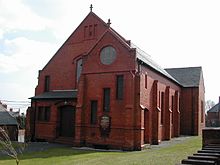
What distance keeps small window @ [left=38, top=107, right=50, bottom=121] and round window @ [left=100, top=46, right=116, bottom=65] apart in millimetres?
9147

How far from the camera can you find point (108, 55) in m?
25.7

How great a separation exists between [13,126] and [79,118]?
13709 mm

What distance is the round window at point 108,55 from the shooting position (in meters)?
25.5

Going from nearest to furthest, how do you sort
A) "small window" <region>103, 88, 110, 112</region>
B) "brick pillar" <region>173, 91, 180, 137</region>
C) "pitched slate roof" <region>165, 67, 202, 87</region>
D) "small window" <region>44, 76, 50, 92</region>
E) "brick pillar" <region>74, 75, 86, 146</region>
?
"small window" <region>103, 88, 110, 112</region> → "brick pillar" <region>74, 75, 86, 146</region> → "small window" <region>44, 76, 50, 92</region> → "brick pillar" <region>173, 91, 180, 137</region> → "pitched slate roof" <region>165, 67, 202, 87</region>

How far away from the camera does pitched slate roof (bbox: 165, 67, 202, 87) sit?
43.2 m

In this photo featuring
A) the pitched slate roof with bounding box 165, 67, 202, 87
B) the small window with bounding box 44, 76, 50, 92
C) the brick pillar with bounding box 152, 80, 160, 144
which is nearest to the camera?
the brick pillar with bounding box 152, 80, 160, 144

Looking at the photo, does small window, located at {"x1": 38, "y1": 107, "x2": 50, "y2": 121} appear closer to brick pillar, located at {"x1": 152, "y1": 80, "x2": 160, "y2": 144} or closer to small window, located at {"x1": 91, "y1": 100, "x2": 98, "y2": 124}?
small window, located at {"x1": 91, "y1": 100, "x2": 98, "y2": 124}

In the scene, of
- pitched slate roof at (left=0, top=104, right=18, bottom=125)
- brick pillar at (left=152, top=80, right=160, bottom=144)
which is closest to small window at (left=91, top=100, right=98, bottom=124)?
brick pillar at (left=152, top=80, right=160, bottom=144)

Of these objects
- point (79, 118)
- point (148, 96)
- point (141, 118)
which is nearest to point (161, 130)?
point (148, 96)

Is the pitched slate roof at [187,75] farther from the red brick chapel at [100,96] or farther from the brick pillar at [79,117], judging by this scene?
the brick pillar at [79,117]

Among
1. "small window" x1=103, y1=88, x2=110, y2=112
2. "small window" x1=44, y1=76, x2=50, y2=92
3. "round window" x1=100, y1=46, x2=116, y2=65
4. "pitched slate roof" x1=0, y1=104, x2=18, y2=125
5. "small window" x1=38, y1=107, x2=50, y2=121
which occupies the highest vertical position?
"round window" x1=100, y1=46, x2=116, y2=65

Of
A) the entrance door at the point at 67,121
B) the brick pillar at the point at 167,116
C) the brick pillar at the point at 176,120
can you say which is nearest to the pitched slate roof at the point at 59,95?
the entrance door at the point at 67,121

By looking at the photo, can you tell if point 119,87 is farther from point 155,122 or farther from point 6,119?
point 6,119

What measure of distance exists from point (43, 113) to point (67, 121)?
3.52 meters
